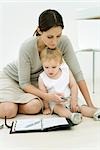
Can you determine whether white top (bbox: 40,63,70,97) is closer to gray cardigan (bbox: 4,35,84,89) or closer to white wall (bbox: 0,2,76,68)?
gray cardigan (bbox: 4,35,84,89)

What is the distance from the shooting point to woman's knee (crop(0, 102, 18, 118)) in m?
1.74

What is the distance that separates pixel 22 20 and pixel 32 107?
1.63 meters

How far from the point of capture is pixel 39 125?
1513 millimetres

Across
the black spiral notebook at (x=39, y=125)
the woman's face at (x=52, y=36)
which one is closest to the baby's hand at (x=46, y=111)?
the black spiral notebook at (x=39, y=125)

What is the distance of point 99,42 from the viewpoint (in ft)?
9.62

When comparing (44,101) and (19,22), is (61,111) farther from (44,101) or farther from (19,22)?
(19,22)

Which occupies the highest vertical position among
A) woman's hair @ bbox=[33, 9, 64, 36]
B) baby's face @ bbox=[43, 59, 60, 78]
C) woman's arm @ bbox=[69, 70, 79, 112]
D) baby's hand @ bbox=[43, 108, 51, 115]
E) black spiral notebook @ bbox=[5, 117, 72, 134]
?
woman's hair @ bbox=[33, 9, 64, 36]

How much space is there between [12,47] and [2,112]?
1.60 meters

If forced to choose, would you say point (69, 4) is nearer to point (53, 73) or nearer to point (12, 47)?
point (12, 47)

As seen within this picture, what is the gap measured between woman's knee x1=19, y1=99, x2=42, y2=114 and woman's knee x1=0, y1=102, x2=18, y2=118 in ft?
0.19

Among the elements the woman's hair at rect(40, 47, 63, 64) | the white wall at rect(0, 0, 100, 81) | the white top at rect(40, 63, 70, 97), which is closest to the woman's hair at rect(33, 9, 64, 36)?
the woman's hair at rect(40, 47, 63, 64)

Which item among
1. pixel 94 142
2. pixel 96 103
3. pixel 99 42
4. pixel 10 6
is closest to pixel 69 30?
pixel 99 42

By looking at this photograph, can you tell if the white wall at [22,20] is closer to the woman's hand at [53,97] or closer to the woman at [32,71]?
the woman at [32,71]

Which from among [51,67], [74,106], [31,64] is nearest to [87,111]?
[74,106]
